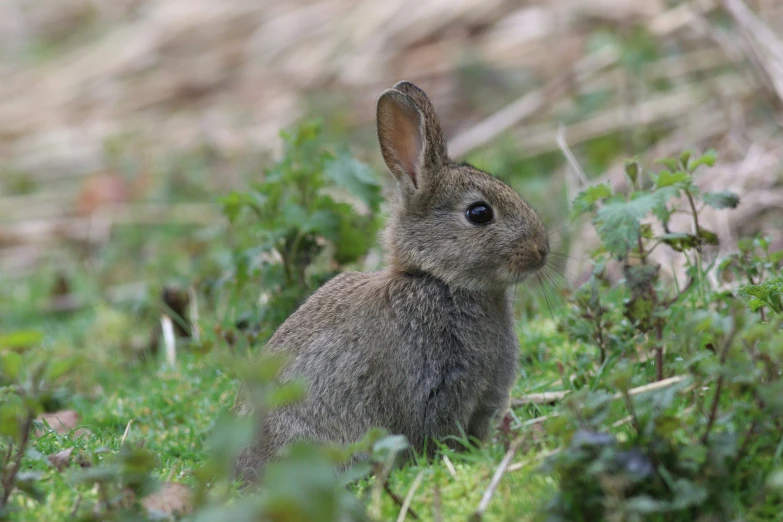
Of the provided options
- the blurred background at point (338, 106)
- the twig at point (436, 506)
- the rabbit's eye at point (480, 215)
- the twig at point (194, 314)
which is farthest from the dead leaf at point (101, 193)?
the twig at point (436, 506)

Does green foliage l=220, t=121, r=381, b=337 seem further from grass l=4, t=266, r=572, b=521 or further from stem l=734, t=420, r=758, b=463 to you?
stem l=734, t=420, r=758, b=463

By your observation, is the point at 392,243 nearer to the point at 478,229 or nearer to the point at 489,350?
the point at 478,229

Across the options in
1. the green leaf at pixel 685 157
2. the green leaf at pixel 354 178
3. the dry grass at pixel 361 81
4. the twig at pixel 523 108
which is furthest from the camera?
the twig at pixel 523 108

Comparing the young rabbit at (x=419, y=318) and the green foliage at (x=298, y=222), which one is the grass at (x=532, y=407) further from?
the young rabbit at (x=419, y=318)

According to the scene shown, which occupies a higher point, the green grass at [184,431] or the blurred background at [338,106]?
the blurred background at [338,106]

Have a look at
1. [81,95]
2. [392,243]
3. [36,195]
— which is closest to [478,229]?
[392,243]

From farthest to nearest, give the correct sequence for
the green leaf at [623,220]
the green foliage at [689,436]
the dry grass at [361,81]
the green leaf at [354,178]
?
1. the dry grass at [361,81]
2. the green leaf at [354,178]
3. the green leaf at [623,220]
4. the green foliage at [689,436]

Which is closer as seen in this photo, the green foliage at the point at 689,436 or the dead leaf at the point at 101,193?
Answer: the green foliage at the point at 689,436

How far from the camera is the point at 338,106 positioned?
10.6 m

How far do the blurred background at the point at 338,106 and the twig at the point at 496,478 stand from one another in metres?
3.41

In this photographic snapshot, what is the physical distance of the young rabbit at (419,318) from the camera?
4.23m

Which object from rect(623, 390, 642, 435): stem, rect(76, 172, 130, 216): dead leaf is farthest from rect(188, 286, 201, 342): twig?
rect(76, 172, 130, 216): dead leaf

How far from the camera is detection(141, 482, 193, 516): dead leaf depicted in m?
3.21

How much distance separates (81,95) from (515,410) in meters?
10.0
